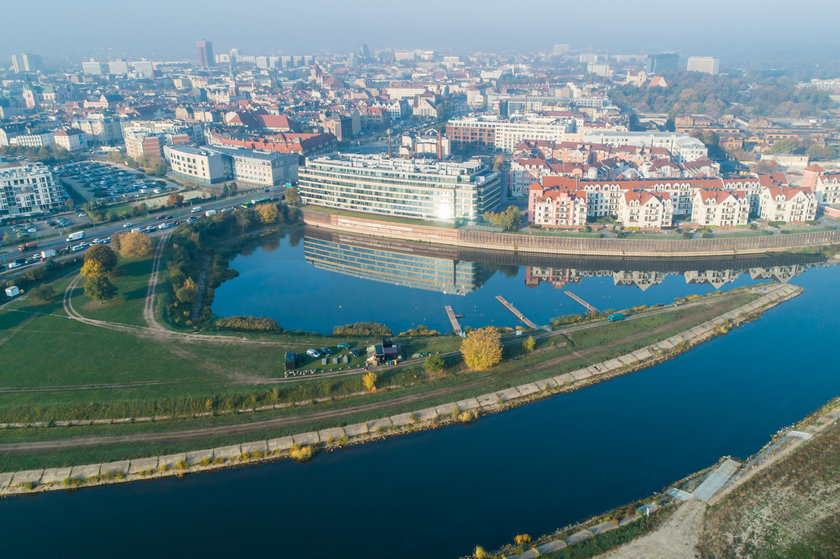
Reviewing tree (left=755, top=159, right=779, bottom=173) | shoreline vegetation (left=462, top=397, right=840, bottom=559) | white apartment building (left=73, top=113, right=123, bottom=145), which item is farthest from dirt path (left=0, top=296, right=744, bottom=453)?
white apartment building (left=73, top=113, right=123, bottom=145)

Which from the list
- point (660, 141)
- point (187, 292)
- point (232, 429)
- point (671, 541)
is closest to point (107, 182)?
point (187, 292)

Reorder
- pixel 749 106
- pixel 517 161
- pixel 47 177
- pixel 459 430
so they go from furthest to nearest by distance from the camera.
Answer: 1. pixel 749 106
2. pixel 517 161
3. pixel 47 177
4. pixel 459 430

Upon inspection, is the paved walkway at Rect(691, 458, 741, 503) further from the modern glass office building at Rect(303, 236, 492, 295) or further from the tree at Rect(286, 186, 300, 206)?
the tree at Rect(286, 186, 300, 206)

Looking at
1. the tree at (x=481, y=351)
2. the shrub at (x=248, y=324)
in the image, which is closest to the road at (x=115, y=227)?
the shrub at (x=248, y=324)

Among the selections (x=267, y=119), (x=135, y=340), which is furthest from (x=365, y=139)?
(x=135, y=340)

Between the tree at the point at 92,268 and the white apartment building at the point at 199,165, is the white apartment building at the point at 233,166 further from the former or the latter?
the tree at the point at 92,268

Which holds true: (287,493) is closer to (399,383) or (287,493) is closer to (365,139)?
(399,383)

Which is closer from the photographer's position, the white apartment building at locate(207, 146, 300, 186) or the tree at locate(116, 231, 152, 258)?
the tree at locate(116, 231, 152, 258)

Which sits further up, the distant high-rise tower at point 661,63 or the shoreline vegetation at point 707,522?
the distant high-rise tower at point 661,63
